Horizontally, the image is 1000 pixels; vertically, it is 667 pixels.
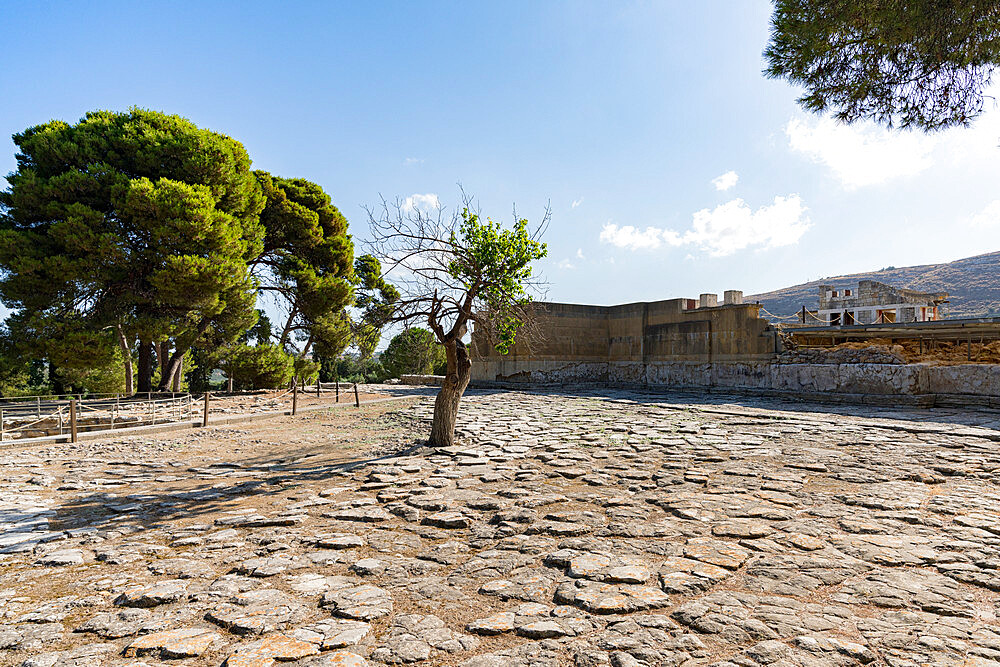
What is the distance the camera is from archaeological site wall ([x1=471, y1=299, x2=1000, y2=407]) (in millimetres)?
12500

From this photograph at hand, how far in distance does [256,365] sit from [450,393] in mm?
14610

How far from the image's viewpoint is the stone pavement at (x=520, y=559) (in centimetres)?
277

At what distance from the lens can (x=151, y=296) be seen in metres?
17.1

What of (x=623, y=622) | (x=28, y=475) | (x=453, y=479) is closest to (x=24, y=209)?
(x=28, y=475)

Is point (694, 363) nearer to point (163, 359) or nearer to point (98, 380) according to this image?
point (163, 359)

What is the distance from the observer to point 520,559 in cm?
401

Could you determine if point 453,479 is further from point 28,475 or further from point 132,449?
point 132,449

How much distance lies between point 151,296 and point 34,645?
17.0m

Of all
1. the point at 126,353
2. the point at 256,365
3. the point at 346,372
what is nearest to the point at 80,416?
the point at 126,353

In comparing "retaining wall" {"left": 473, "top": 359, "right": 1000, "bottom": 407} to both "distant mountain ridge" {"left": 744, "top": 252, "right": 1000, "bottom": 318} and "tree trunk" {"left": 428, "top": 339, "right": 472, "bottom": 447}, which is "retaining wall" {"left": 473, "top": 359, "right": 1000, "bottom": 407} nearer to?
"tree trunk" {"left": 428, "top": 339, "right": 472, "bottom": 447}

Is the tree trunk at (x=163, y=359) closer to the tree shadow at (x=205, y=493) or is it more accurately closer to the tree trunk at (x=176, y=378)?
the tree trunk at (x=176, y=378)

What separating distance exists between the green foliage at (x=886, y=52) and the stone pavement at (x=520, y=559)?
4.88m

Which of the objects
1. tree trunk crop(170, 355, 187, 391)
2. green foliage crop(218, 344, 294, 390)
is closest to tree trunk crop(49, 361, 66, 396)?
tree trunk crop(170, 355, 187, 391)

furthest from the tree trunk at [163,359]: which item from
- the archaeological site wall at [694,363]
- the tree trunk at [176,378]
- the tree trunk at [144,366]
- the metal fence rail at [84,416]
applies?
the archaeological site wall at [694,363]
